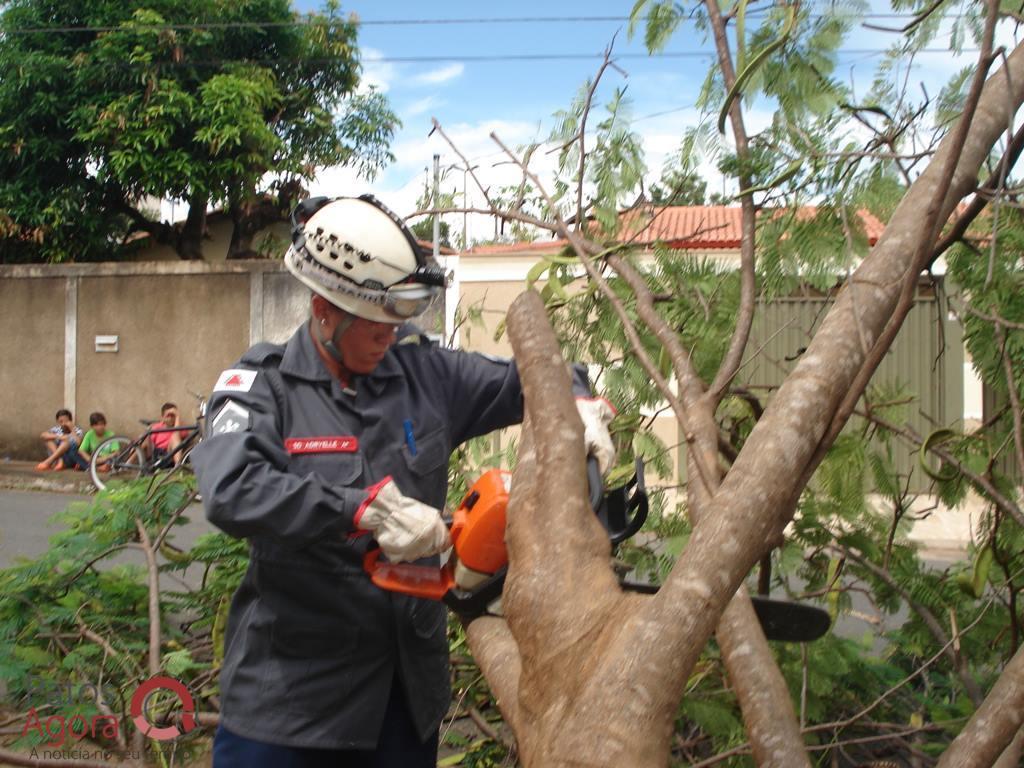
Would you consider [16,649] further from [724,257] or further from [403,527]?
[724,257]

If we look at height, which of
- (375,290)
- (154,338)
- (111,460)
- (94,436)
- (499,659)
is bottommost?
(111,460)

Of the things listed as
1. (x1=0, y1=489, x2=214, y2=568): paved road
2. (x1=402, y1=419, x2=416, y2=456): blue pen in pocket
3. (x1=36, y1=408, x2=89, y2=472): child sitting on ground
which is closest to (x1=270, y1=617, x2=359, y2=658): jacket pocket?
(x1=402, y1=419, x2=416, y2=456): blue pen in pocket

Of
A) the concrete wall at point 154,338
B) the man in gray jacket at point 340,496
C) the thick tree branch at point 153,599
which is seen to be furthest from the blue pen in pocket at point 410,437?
the concrete wall at point 154,338

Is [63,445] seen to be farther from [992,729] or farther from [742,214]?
[992,729]

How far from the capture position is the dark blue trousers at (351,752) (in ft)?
7.10

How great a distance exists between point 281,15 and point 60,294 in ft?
17.5

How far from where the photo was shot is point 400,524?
195cm

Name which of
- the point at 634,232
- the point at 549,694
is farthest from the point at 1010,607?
the point at 549,694

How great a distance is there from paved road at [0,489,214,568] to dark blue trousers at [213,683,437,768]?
3700 mm

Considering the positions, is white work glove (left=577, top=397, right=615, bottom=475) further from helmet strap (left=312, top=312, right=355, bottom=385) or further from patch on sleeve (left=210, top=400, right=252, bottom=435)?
patch on sleeve (left=210, top=400, right=252, bottom=435)

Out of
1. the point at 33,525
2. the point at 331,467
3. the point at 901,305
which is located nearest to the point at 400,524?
the point at 331,467

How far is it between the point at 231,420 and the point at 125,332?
1293 cm

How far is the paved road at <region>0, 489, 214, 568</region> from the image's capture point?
7348 millimetres

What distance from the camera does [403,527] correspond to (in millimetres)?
1949
